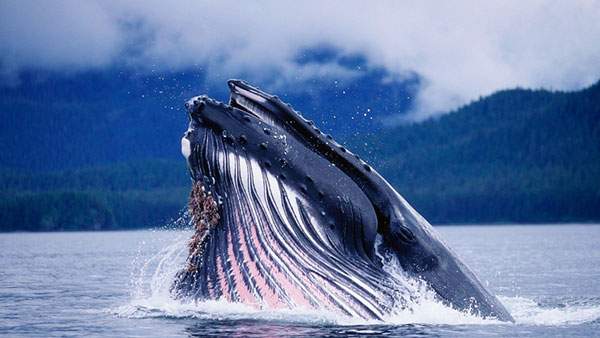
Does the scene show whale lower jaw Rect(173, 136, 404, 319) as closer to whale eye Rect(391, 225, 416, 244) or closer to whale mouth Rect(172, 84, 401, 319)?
whale mouth Rect(172, 84, 401, 319)

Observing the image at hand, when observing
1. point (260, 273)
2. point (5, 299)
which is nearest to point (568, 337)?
point (260, 273)

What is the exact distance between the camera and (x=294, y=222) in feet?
35.3

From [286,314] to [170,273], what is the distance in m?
2.24

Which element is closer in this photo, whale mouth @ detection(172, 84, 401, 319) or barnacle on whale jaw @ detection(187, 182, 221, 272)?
whale mouth @ detection(172, 84, 401, 319)

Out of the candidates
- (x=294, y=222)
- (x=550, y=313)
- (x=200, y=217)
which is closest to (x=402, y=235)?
(x=294, y=222)

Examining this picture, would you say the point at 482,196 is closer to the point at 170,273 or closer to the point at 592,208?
the point at 592,208

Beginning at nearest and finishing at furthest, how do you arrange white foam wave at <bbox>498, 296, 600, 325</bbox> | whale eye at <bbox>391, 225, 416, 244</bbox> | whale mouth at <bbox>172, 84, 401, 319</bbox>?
whale mouth at <bbox>172, 84, 401, 319</bbox>, whale eye at <bbox>391, 225, 416, 244</bbox>, white foam wave at <bbox>498, 296, 600, 325</bbox>

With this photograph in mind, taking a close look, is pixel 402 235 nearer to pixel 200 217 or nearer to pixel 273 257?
pixel 273 257

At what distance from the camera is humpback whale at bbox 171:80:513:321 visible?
10.7 m

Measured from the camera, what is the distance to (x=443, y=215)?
189m

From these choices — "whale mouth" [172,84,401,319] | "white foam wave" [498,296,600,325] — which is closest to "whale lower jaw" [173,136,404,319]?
"whale mouth" [172,84,401,319]

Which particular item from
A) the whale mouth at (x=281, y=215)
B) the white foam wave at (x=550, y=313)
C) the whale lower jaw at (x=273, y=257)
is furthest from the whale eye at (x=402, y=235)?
the white foam wave at (x=550, y=313)

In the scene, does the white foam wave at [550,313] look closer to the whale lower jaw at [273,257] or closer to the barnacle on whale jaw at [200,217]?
the whale lower jaw at [273,257]

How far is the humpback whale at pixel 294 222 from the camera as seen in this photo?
1070cm
